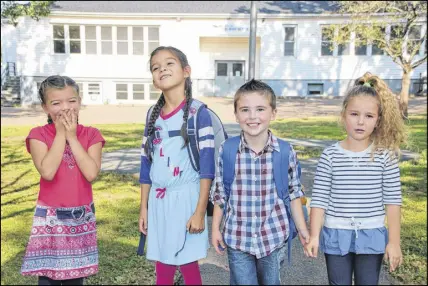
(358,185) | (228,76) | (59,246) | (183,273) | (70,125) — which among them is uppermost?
(228,76)

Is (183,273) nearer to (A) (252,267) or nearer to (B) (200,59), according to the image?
(A) (252,267)

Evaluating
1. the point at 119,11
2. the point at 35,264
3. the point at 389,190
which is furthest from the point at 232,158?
the point at 119,11

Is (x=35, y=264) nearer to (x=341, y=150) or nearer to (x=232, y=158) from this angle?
(x=232, y=158)

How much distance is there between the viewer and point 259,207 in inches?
95.4

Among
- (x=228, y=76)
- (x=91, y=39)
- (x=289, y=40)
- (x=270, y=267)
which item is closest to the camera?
(x=270, y=267)

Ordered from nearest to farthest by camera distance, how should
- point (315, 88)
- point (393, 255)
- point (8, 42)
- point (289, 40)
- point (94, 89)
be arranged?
point (393, 255) → point (94, 89) → point (289, 40) → point (315, 88) → point (8, 42)

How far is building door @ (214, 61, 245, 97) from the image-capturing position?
90.0 feet

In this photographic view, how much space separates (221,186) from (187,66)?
805mm

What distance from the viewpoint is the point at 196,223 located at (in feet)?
8.14

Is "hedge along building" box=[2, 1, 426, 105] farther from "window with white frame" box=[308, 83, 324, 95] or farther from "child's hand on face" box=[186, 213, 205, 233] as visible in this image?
"child's hand on face" box=[186, 213, 205, 233]

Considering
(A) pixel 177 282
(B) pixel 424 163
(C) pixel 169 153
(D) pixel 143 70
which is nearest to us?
(C) pixel 169 153

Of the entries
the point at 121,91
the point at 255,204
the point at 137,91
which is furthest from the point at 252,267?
the point at 121,91

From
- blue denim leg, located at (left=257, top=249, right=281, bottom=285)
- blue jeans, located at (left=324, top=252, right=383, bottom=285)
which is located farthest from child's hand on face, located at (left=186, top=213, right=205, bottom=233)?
blue jeans, located at (left=324, top=252, right=383, bottom=285)

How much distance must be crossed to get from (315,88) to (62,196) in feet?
84.7
